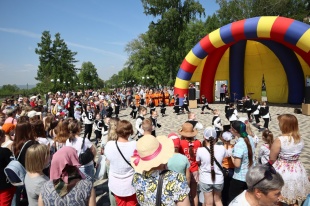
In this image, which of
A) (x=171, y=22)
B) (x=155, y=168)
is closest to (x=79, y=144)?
(x=155, y=168)

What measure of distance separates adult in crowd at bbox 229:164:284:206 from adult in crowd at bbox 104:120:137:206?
5.31 ft

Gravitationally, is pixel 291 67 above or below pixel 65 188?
above

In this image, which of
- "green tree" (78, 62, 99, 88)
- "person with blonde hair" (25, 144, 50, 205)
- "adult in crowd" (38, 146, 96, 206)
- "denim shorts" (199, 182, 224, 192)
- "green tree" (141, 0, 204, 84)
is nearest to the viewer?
"adult in crowd" (38, 146, 96, 206)

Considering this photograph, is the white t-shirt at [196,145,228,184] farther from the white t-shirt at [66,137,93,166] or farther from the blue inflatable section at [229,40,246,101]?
the blue inflatable section at [229,40,246,101]

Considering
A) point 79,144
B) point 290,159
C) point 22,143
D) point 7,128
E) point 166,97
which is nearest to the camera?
point 290,159

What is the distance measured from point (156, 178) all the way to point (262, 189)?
0.85 metres

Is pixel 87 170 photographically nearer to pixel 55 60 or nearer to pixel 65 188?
pixel 65 188

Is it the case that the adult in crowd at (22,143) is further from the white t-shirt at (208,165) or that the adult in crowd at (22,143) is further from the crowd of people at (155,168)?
the white t-shirt at (208,165)

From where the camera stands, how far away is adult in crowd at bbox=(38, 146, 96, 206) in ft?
6.95

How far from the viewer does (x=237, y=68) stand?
17.6 meters

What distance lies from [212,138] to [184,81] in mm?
12685

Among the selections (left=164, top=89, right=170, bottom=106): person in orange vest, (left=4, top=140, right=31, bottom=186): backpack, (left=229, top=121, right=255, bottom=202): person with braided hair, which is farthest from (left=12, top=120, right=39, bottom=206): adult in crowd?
(left=164, top=89, right=170, bottom=106): person in orange vest

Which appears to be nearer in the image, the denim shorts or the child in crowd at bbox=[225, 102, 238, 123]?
the denim shorts

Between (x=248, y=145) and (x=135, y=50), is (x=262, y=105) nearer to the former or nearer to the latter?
(x=248, y=145)
